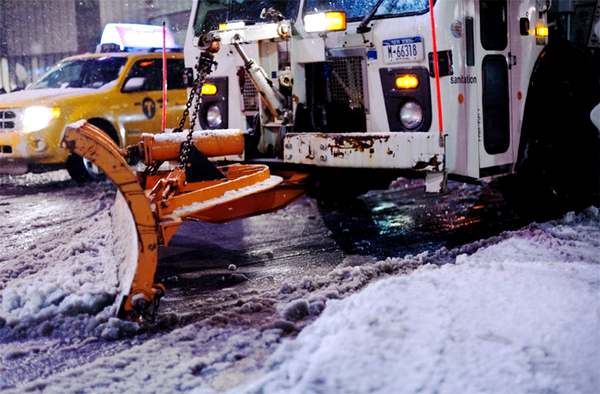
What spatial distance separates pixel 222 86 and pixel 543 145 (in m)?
3.12

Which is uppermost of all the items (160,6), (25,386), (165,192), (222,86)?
(160,6)

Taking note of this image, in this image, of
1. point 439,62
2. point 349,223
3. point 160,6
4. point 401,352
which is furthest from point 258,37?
point 160,6

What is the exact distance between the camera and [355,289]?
5289 mm

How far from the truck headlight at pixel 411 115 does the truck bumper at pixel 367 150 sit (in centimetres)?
24

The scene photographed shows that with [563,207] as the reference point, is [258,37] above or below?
above

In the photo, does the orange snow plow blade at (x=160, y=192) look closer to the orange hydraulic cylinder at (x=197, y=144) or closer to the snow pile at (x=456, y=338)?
the orange hydraulic cylinder at (x=197, y=144)

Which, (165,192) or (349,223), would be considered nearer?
(165,192)

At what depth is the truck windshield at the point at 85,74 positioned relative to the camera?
476 inches

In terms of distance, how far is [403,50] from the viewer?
20.4ft

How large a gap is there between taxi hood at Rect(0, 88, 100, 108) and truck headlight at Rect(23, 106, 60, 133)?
0.31 ft

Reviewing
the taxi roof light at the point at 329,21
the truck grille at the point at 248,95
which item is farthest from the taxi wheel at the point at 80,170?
the taxi roof light at the point at 329,21

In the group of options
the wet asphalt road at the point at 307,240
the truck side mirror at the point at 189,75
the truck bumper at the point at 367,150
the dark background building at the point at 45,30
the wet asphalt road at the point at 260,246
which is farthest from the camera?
the dark background building at the point at 45,30

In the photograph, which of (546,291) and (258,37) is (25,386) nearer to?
(546,291)

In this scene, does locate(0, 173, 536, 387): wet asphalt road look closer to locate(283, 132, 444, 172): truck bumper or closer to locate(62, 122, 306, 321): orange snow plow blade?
locate(62, 122, 306, 321): orange snow plow blade
